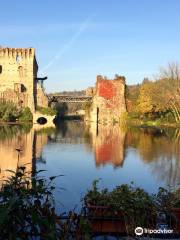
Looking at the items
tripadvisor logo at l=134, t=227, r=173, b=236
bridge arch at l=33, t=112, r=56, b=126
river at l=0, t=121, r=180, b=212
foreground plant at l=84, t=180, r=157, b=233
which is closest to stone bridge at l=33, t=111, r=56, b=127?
bridge arch at l=33, t=112, r=56, b=126

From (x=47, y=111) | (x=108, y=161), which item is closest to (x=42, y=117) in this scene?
(x=47, y=111)

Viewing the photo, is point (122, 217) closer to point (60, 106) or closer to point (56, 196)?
point (56, 196)

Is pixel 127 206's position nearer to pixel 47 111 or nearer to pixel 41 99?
pixel 47 111

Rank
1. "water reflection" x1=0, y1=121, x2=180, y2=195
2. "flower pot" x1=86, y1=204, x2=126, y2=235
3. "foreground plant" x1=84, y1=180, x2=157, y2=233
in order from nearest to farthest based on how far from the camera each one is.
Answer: "foreground plant" x1=84, y1=180, x2=157, y2=233
"flower pot" x1=86, y1=204, x2=126, y2=235
"water reflection" x1=0, y1=121, x2=180, y2=195

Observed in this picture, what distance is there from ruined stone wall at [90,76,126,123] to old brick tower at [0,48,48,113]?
10354mm

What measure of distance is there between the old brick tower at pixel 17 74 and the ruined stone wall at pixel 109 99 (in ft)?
34.0

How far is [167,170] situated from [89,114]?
5651cm

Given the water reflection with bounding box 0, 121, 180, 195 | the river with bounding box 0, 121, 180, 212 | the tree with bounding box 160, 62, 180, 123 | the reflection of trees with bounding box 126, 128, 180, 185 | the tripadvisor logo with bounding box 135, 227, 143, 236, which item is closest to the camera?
the tripadvisor logo with bounding box 135, 227, 143, 236

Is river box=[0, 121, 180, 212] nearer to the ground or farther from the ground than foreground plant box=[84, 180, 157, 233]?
nearer to the ground

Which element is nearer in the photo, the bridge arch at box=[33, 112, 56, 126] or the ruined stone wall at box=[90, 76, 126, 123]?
the bridge arch at box=[33, 112, 56, 126]

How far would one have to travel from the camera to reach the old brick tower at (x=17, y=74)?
67812 mm

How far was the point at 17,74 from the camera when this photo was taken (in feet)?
225

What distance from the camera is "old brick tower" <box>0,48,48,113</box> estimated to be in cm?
6781

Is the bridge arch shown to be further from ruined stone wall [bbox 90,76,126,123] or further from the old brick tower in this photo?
ruined stone wall [bbox 90,76,126,123]
